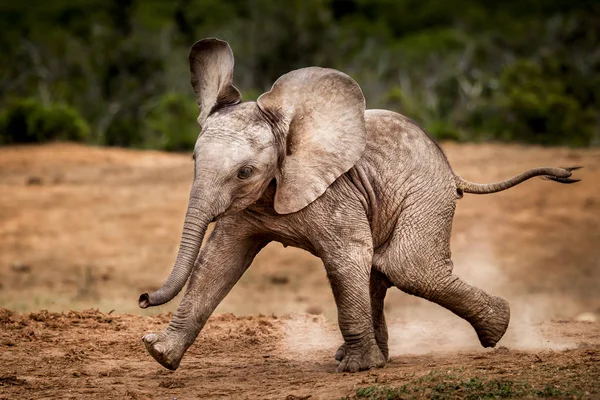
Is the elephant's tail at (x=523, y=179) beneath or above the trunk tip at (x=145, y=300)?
above

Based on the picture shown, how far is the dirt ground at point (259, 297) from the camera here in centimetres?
633

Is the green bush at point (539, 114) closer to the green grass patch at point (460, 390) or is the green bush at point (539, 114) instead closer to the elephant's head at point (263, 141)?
the elephant's head at point (263, 141)

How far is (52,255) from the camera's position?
13742 mm

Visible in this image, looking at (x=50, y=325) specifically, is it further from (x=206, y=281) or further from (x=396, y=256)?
(x=396, y=256)

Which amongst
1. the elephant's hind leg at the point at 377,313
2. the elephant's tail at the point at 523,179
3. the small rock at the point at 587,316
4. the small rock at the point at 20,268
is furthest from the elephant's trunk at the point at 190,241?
the small rock at the point at 20,268

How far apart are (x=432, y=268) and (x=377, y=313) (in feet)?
2.35

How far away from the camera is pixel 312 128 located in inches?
258

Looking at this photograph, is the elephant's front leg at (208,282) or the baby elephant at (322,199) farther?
the elephant's front leg at (208,282)

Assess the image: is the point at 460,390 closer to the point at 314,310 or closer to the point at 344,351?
the point at 344,351

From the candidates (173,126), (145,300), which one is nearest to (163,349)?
(145,300)

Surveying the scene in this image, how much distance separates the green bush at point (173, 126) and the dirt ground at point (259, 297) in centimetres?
128

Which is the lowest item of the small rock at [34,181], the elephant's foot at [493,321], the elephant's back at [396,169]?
the elephant's foot at [493,321]

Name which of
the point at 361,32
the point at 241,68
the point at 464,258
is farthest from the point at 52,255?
the point at 361,32

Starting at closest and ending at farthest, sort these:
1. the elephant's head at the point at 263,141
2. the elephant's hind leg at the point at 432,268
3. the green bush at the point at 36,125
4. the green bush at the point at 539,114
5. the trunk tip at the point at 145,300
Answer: the trunk tip at the point at 145,300 < the elephant's head at the point at 263,141 < the elephant's hind leg at the point at 432,268 < the green bush at the point at 36,125 < the green bush at the point at 539,114
